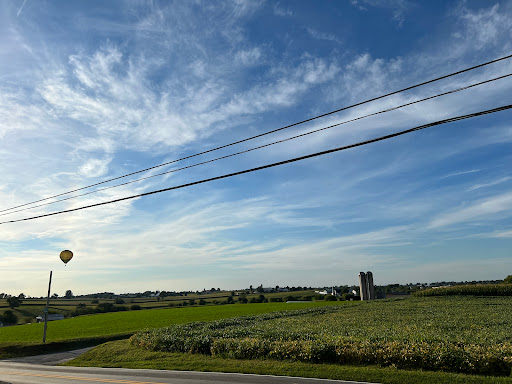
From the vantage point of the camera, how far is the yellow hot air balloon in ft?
100

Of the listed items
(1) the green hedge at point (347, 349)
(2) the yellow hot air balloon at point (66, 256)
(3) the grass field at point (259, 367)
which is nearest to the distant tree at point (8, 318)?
(2) the yellow hot air balloon at point (66, 256)

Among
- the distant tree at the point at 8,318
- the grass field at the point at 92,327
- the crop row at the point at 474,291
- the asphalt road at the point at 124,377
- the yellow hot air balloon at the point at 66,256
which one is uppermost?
the yellow hot air balloon at the point at 66,256

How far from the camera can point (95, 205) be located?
15.3m

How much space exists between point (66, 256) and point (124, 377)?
19.1m

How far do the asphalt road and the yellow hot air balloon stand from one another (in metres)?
12.0

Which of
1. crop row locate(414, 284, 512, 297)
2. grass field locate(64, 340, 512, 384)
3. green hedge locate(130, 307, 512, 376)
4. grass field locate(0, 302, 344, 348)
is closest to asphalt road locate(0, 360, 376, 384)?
grass field locate(64, 340, 512, 384)

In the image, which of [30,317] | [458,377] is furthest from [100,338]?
[30,317]

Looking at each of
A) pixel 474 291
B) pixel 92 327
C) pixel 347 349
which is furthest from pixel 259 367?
pixel 474 291

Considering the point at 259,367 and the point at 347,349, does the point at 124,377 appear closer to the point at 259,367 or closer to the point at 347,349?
the point at 259,367

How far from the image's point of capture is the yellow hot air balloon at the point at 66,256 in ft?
100

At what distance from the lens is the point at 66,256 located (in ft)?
101

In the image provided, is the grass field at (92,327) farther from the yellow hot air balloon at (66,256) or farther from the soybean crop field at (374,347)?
the soybean crop field at (374,347)

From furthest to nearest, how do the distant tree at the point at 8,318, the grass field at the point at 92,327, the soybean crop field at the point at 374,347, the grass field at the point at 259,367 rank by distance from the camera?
the distant tree at the point at 8,318 < the grass field at the point at 92,327 < the soybean crop field at the point at 374,347 < the grass field at the point at 259,367

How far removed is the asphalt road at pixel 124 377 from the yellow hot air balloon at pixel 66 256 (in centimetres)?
1197
